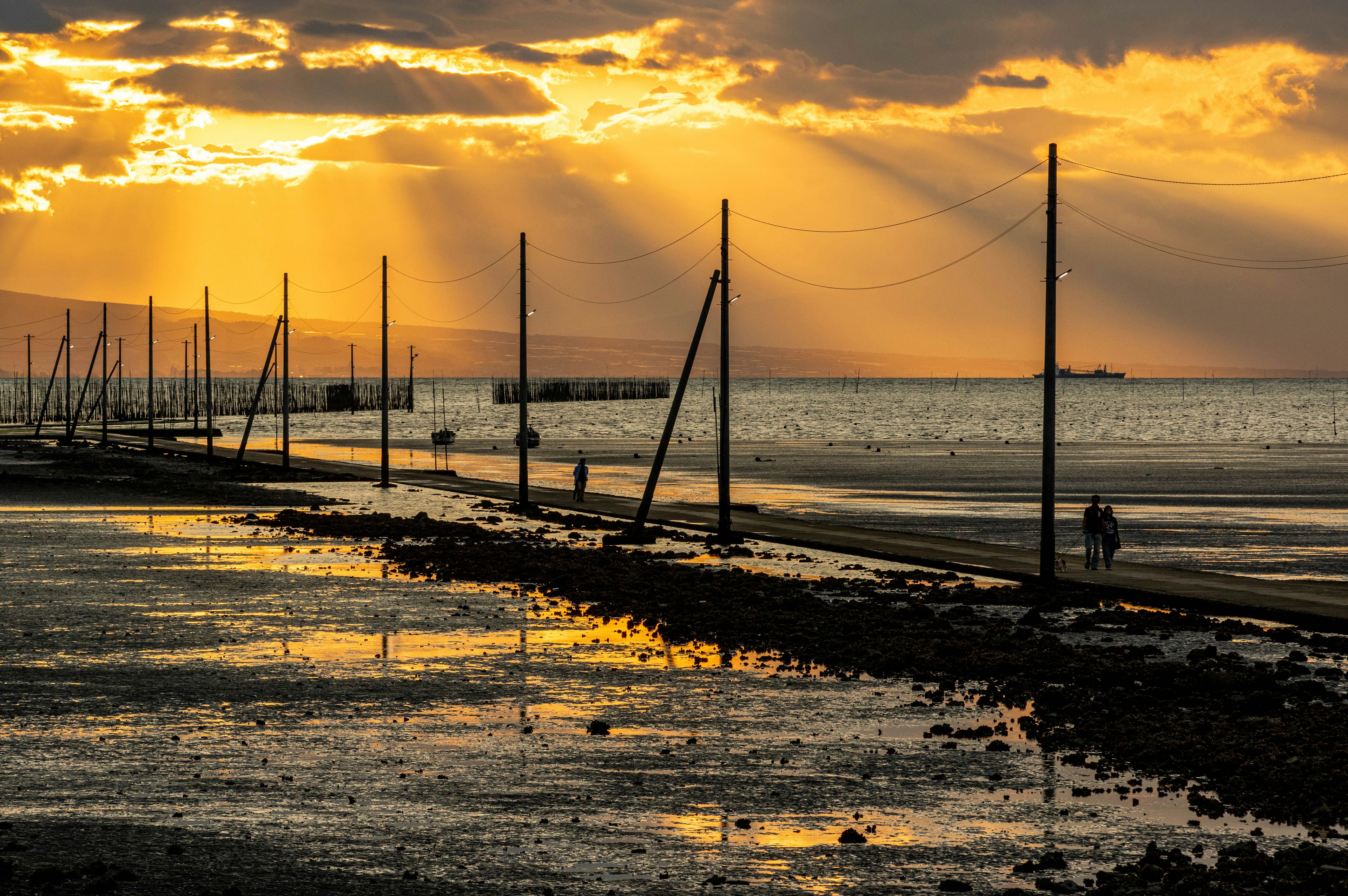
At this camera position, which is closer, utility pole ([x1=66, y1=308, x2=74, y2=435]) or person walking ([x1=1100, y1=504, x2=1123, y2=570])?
person walking ([x1=1100, y1=504, x2=1123, y2=570])

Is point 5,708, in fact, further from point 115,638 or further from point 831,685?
point 831,685

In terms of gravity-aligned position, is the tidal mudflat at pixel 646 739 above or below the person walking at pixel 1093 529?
below

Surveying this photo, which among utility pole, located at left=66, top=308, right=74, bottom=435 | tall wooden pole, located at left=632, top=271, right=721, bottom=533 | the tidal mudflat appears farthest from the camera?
utility pole, located at left=66, top=308, right=74, bottom=435

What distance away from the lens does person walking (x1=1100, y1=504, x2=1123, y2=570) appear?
2836cm

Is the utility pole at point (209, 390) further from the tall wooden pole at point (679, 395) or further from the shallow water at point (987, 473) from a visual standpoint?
the tall wooden pole at point (679, 395)

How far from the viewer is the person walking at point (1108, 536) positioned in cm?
2836

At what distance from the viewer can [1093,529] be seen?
28.2 meters

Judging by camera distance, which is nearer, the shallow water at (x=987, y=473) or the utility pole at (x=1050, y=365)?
the utility pole at (x=1050, y=365)

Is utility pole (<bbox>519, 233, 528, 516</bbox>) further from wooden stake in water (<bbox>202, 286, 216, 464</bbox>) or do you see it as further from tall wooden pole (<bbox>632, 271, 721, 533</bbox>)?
wooden stake in water (<bbox>202, 286, 216, 464</bbox>)

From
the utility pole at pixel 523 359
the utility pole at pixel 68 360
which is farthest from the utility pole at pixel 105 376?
the utility pole at pixel 523 359

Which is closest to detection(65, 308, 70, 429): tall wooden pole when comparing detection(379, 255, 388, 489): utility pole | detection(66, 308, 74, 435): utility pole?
detection(66, 308, 74, 435): utility pole

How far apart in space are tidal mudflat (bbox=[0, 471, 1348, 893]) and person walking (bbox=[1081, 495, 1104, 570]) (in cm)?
368

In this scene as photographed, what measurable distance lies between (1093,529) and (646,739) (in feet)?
55.1

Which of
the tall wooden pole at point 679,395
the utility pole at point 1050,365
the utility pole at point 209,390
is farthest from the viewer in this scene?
the utility pole at point 209,390
